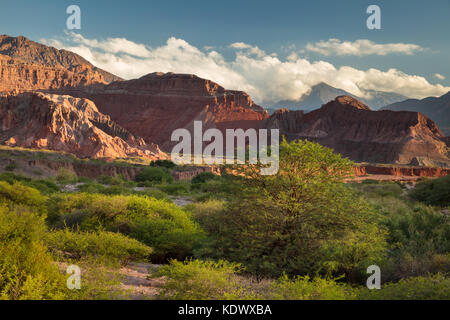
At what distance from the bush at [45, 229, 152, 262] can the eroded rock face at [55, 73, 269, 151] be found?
91.5 m

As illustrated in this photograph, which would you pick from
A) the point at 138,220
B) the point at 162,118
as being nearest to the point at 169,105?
the point at 162,118

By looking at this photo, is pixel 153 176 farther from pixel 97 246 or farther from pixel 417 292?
pixel 417 292

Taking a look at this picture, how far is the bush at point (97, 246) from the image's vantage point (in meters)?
7.52

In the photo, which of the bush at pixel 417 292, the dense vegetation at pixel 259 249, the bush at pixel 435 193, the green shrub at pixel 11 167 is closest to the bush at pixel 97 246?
the dense vegetation at pixel 259 249

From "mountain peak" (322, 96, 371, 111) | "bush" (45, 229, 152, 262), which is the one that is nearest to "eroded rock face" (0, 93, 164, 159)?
"bush" (45, 229, 152, 262)

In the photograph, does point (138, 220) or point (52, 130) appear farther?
point (52, 130)

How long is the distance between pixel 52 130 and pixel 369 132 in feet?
288

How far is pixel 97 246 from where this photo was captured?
777 cm

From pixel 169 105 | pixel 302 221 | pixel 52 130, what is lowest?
pixel 302 221

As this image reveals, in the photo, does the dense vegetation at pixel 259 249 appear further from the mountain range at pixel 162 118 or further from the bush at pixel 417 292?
the mountain range at pixel 162 118

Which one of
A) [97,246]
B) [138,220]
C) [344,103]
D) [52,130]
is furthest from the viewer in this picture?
[344,103]
